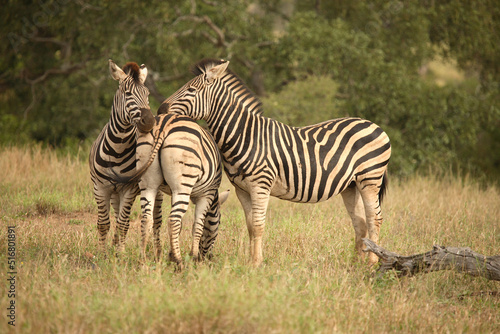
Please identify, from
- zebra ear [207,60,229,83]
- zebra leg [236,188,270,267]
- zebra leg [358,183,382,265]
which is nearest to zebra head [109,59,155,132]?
zebra ear [207,60,229,83]

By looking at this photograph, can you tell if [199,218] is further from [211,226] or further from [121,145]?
[121,145]

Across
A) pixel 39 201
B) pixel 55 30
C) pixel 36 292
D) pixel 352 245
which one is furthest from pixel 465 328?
pixel 55 30

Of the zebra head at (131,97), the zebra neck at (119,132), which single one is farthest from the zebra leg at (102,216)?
the zebra head at (131,97)

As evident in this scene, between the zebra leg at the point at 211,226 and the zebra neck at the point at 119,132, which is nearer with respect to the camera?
the zebra neck at the point at 119,132

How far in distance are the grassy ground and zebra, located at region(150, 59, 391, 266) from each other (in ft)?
2.42

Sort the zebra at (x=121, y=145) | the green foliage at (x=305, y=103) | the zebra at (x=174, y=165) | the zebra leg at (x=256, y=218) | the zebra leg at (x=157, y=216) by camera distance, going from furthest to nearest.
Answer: the green foliage at (x=305, y=103)
the zebra leg at (x=157, y=216)
the zebra leg at (x=256, y=218)
the zebra at (x=121, y=145)
the zebra at (x=174, y=165)

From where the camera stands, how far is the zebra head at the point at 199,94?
5683 millimetres

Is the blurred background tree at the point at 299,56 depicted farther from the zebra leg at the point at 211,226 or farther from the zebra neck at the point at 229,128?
the zebra neck at the point at 229,128

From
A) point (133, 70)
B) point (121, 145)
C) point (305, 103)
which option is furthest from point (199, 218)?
point (305, 103)

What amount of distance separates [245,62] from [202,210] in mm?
10172

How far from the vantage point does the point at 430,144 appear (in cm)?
1486

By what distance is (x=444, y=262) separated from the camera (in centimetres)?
543

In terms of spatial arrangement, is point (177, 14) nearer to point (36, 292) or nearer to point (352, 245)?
point (352, 245)

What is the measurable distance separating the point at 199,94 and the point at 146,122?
802mm
